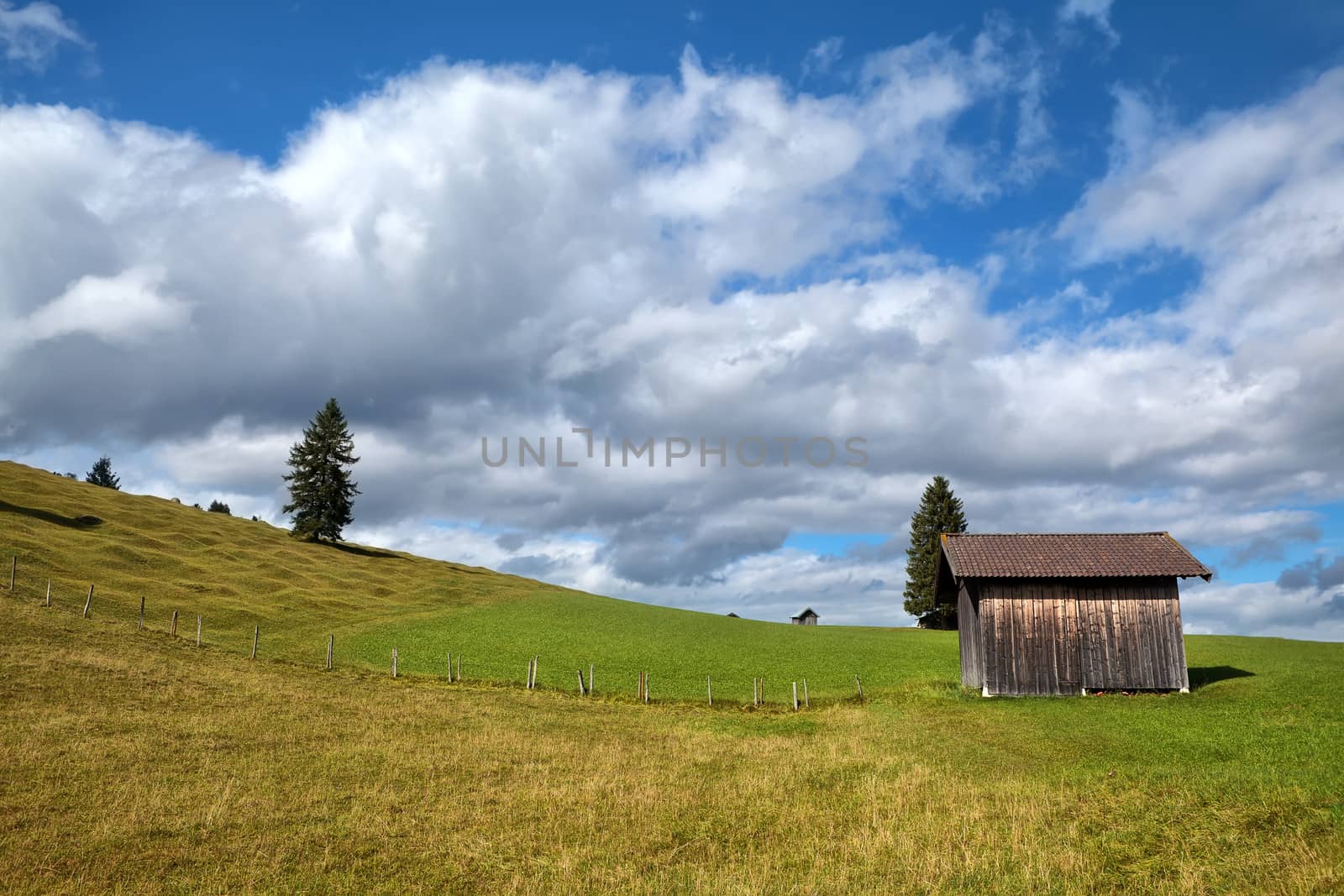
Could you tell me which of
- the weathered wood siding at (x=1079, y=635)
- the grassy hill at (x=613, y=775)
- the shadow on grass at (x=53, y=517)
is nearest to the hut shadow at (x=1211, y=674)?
the grassy hill at (x=613, y=775)

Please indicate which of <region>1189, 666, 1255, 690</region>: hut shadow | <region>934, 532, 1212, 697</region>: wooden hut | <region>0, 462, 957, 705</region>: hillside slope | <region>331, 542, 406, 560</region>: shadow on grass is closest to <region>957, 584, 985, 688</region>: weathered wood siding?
<region>934, 532, 1212, 697</region>: wooden hut

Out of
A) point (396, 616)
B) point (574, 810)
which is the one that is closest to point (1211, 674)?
point (574, 810)

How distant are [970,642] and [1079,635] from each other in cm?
478

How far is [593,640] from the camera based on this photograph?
54.8 metres

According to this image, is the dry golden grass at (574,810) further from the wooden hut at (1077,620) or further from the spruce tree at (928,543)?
the spruce tree at (928,543)

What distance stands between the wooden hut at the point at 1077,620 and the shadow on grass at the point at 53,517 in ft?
240

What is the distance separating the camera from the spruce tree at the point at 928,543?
8169cm

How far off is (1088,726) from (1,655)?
3977 cm

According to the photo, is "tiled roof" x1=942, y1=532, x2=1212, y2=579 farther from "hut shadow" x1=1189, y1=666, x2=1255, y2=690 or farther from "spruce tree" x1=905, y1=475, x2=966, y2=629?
"spruce tree" x1=905, y1=475, x2=966, y2=629

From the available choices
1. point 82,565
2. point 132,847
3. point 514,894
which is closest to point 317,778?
point 132,847

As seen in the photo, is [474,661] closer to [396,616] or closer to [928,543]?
[396,616]

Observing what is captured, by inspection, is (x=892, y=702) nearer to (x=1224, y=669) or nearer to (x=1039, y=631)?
(x=1039, y=631)

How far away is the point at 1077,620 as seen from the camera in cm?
3734

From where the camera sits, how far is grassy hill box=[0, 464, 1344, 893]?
1318 centimetres
